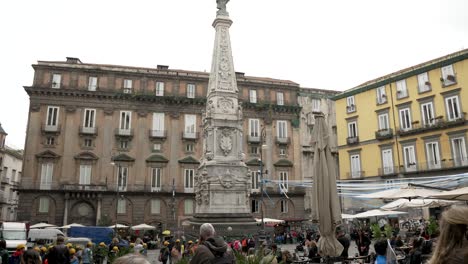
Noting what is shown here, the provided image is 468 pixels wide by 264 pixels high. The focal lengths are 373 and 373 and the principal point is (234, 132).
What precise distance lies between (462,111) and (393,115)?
18.6 feet

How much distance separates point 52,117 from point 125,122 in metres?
7.05

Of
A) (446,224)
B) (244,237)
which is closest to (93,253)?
(244,237)

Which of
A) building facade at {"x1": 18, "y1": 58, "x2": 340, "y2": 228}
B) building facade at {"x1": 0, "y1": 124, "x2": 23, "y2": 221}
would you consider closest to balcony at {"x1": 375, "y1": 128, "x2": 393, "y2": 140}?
building facade at {"x1": 18, "y1": 58, "x2": 340, "y2": 228}

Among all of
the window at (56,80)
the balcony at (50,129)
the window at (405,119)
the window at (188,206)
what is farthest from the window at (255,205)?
the window at (56,80)

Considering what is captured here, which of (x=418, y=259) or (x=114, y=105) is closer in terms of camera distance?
(x=418, y=259)

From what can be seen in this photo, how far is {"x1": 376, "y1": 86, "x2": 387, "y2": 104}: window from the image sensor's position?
34031 millimetres

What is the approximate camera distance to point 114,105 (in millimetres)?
38969

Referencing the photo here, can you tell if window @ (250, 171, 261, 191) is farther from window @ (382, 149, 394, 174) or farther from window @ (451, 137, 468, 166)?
window @ (451, 137, 468, 166)

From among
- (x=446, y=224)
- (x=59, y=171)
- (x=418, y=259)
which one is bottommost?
(x=418, y=259)

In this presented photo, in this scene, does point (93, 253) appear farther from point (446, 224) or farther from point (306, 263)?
point (446, 224)

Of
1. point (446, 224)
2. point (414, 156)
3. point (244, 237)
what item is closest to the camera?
point (446, 224)

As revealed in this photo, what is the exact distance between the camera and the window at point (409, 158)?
101 feet

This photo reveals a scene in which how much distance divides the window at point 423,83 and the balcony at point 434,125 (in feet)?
8.81

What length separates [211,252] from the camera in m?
4.44
